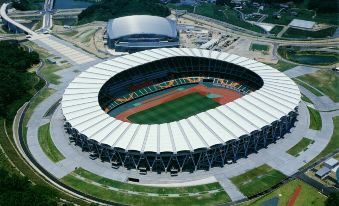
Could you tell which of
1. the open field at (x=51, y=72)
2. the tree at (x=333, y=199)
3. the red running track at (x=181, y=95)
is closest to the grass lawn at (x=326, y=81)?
the red running track at (x=181, y=95)

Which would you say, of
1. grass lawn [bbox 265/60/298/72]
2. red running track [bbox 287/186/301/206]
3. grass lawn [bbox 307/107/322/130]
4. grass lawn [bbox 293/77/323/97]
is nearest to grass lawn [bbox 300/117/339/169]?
grass lawn [bbox 307/107/322/130]

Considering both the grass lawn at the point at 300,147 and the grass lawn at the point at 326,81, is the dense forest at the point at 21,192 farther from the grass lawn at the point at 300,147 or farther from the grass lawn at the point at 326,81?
the grass lawn at the point at 326,81

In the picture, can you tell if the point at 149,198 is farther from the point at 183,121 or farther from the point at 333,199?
the point at 333,199

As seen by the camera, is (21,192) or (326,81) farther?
(326,81)

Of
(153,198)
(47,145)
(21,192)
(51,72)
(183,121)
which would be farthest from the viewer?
(51,72)

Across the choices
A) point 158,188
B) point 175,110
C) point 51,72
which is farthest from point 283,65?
point 51,72

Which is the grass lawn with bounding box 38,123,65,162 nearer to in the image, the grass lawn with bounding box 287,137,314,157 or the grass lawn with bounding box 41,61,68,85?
the grass lawn with bounding box 41,61,68,85

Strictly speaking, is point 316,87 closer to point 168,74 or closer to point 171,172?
point 168,74
